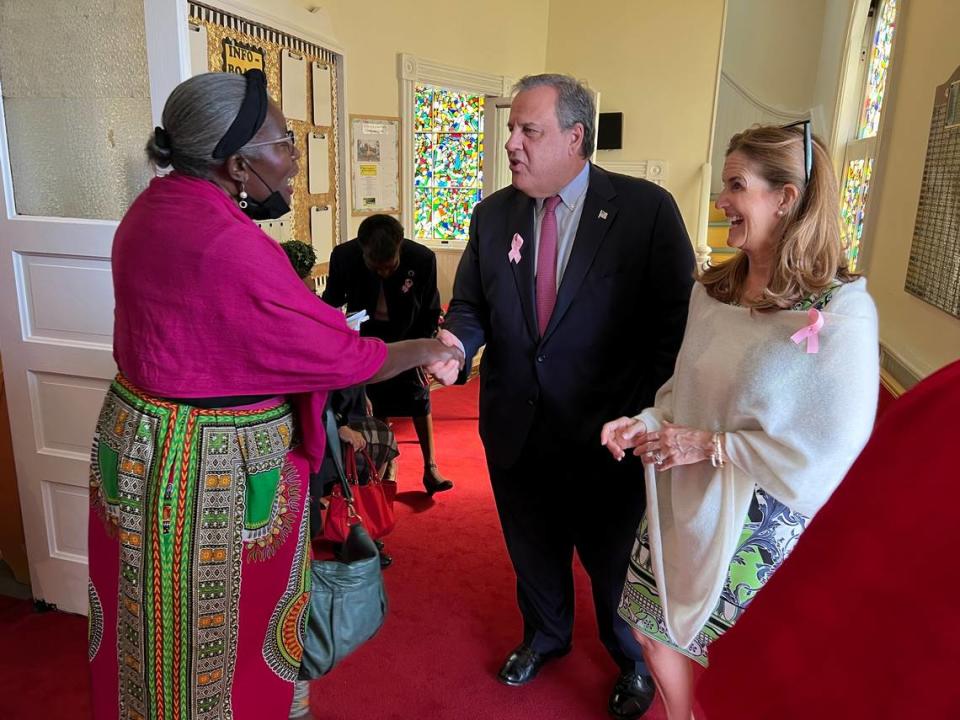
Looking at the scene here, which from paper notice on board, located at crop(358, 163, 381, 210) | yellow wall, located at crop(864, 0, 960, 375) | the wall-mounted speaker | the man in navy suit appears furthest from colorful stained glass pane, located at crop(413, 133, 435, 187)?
the man in navy suit

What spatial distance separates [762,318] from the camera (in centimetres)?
147

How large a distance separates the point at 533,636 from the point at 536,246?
1302mm

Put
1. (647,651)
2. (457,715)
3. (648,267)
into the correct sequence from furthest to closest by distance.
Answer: (457,715)
(648,267)
(647,651)

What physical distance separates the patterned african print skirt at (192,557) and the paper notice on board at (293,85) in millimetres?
2884

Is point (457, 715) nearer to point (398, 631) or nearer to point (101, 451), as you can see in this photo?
point (398, 631)

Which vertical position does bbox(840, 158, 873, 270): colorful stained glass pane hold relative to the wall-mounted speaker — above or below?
below

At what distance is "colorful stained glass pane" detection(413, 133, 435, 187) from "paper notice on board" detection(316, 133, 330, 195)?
9.03 feet

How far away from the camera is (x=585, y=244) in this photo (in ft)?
6.64

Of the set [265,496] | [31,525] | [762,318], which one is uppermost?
[762,318]

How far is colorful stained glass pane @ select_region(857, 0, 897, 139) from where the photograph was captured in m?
4.82

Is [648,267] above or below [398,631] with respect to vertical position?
above

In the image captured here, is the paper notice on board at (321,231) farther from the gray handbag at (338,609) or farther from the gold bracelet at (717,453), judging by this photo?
the gold bracelet at (717,453)

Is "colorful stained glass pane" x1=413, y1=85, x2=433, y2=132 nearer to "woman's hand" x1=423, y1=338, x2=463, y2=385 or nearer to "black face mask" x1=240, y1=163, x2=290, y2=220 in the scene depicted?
"woman's hand" x1=423, y1=338, x2=463, y2=385

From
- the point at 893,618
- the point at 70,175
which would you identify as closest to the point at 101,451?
the point at 70,175
